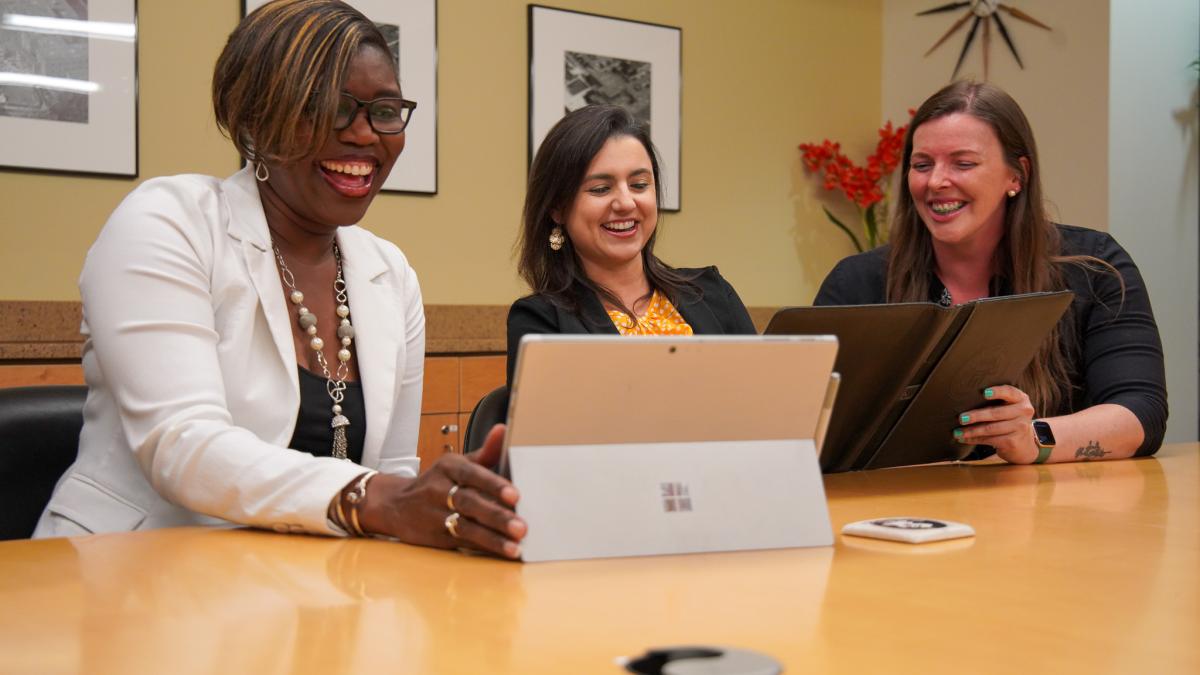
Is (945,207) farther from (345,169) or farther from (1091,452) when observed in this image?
(345,169)

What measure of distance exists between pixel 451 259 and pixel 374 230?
276 millimetres

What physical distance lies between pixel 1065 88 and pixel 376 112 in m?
3.09

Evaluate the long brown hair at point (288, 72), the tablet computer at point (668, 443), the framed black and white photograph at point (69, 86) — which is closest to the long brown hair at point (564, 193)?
the long brown hair at point (288, 72)

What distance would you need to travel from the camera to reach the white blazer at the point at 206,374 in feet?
3.86

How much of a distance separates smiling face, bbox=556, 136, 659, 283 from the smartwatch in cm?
85

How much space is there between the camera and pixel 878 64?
4.77 metres

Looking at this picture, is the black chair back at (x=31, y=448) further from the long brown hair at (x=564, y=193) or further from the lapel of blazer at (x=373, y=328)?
the long brown hair at (x=564, y=193)

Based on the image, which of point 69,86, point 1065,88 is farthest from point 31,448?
point 1065,88

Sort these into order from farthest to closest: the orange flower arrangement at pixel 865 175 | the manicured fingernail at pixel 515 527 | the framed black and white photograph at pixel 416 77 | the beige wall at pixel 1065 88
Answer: the orange flower arrangement at pixel 865 175 < the beige wall at pixel 1065 88 < the framed black and white photograph at pixel 416 77 < the manicured fingernail at pixel 515 527

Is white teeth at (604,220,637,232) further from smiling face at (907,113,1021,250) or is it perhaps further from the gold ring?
the gold ring

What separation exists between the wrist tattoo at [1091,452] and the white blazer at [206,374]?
1.05 meters

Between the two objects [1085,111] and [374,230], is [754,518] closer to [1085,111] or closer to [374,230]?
[374,230]

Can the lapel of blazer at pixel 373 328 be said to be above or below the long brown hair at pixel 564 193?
below

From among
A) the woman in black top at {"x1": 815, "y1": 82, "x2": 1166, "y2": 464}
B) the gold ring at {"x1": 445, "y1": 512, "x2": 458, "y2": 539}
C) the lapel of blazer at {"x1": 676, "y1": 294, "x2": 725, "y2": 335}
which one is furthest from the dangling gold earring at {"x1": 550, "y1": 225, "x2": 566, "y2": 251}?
the gold ring at {"x1": 445, "y1": 512, "x2": 458, "y2": 539}
